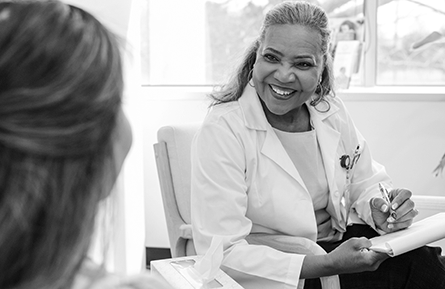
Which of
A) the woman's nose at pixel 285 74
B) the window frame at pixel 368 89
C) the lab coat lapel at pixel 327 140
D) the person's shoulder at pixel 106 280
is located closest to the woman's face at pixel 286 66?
the woman's nose at pixel 285 74

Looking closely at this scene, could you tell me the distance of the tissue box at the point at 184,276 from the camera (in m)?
1.36

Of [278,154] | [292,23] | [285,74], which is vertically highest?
[292,23]

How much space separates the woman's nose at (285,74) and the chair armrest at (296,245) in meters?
0.46

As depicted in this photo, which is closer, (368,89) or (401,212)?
(401,212)

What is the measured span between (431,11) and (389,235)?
192 centimetres

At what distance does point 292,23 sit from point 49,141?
1255 mm

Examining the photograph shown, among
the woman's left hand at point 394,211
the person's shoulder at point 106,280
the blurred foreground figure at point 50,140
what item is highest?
the blurred foreground figure at point 50,140

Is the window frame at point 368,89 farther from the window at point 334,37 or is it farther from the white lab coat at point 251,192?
the white lab coat at point 251,192

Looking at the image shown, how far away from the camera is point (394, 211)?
70.9 inches

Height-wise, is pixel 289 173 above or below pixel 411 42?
below

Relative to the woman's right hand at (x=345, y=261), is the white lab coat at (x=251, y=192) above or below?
above

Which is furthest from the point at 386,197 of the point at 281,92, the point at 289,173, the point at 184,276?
the point at 184,276

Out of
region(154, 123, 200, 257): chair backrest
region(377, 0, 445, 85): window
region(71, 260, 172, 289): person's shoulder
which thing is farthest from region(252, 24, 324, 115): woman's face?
region(377, 0, 445, 85): window

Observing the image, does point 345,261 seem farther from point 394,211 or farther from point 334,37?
point 334,37
